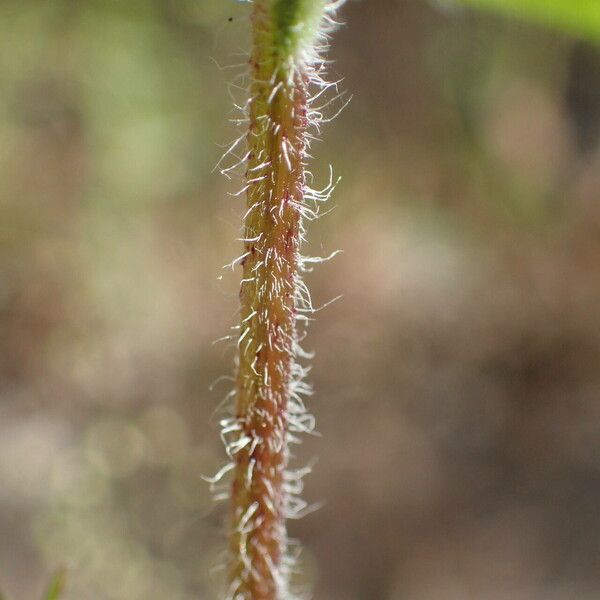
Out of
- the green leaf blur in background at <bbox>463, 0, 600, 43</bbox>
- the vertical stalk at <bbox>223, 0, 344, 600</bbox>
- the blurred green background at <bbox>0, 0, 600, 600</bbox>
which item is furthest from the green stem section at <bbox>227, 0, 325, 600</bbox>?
the blurred green background at <bbox>0, 0, 600, 600</bbox>

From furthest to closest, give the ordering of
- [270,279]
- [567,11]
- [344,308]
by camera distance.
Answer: [344,308], [567,11], [270,279]

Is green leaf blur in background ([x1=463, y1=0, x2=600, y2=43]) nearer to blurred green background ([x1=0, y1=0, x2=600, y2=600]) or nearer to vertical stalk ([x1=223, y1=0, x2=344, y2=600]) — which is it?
vertical stalk ([x1=223, y1=0, x2=344, y2=600])

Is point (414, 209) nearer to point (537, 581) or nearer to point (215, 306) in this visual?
point (215, 306)

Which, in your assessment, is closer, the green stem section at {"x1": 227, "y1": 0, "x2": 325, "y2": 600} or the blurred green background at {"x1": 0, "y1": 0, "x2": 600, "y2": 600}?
the green stem section at {"x1": 227, "y1": 0, "x2": 325, "y2": 600}

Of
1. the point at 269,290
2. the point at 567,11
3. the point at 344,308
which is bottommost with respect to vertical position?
the point at 344,308

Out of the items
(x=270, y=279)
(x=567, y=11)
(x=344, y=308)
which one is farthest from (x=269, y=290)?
(x=344, y=308)

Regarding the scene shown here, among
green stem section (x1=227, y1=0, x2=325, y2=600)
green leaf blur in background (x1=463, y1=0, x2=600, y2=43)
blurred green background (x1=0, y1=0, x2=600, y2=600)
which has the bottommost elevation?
blurred green background (x1=0, y1=0, x2=600, y2=600)

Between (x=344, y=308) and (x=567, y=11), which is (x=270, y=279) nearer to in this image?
(x=567, y=11)
